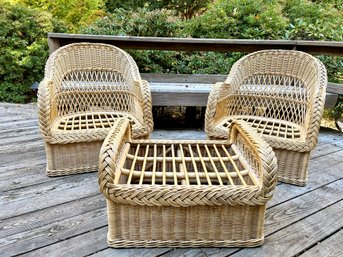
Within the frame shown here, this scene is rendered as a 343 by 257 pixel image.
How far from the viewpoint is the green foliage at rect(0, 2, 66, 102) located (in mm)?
4910

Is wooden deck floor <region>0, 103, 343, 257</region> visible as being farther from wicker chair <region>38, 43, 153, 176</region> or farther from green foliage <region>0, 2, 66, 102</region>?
green foliage <region>0, 2, 66, 102</region>

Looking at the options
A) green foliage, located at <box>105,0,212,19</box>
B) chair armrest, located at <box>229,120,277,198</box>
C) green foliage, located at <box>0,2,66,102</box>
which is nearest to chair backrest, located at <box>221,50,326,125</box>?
chair armrest, located at <box>229,120,277,198</box>

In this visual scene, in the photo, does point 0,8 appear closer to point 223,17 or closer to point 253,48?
point 223,17

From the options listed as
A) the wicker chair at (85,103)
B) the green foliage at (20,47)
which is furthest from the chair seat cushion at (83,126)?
the green foliage at (20,47)

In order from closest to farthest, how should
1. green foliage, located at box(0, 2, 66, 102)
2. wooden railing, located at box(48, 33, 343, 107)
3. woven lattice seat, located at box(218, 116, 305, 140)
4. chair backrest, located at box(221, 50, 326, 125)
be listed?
woven lattice seat, located at box(218, 116, 305, 140)
chair backrest, located at box(221, 50, 326, 125)
wooden railing, located at box(48, 33, 343, 107)
green foliage, located at box(0, 2, 66, 102)

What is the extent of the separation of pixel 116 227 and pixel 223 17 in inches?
154

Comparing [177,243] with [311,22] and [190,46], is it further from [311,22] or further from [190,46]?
[311,22]

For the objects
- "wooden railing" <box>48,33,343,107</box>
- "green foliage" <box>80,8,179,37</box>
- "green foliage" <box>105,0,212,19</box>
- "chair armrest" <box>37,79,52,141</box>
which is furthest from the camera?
"green foliage" <box>105,0,212,19</box>

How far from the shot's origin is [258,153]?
3.82 ft

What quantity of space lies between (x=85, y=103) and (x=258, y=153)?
4.92 feet

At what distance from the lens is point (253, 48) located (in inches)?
106

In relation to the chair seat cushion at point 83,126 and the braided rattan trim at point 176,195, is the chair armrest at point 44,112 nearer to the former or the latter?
the chair seat cushion at point 83,126

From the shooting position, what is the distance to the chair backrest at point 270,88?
2049 mm

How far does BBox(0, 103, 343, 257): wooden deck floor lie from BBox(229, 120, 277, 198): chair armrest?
0.96ft
